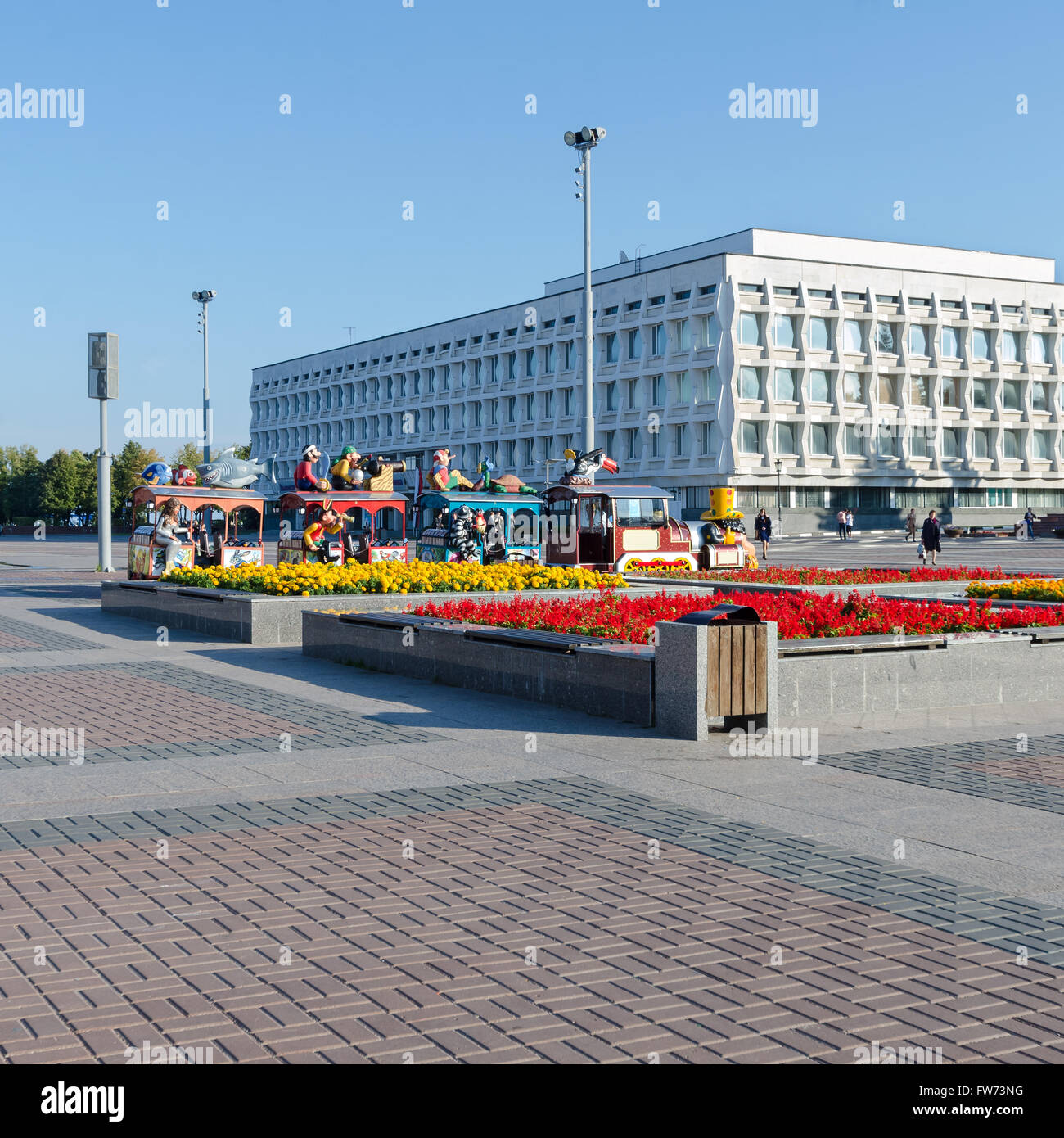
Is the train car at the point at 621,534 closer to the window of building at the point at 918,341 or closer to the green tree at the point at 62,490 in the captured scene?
the window of building at the point at 918,341

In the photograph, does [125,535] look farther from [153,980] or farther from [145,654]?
[153,980]

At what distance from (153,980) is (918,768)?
591cm

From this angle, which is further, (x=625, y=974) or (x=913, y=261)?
(x=913, y=261)

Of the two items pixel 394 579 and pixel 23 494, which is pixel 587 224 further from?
pixel 23 494

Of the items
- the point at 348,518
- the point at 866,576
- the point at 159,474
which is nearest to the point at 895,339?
the point at 348,518

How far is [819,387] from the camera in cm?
8081

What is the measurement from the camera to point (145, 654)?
16391mm

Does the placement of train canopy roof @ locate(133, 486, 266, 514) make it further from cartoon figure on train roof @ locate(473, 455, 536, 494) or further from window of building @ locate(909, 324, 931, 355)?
window of building @ locate(909, 324, 931, 355)

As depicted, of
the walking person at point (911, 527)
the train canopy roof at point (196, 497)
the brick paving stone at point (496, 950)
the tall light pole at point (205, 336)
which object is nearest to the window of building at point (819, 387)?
the walking person at point (911, 527)

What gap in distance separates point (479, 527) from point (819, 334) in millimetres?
56133

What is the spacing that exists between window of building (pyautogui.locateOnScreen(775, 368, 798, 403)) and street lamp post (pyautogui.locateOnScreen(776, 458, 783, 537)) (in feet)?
13.2

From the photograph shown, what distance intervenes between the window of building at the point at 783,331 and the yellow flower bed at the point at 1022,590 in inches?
2492

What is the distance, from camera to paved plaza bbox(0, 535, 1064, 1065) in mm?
4453

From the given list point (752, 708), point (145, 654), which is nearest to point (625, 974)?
point (752, 708)
